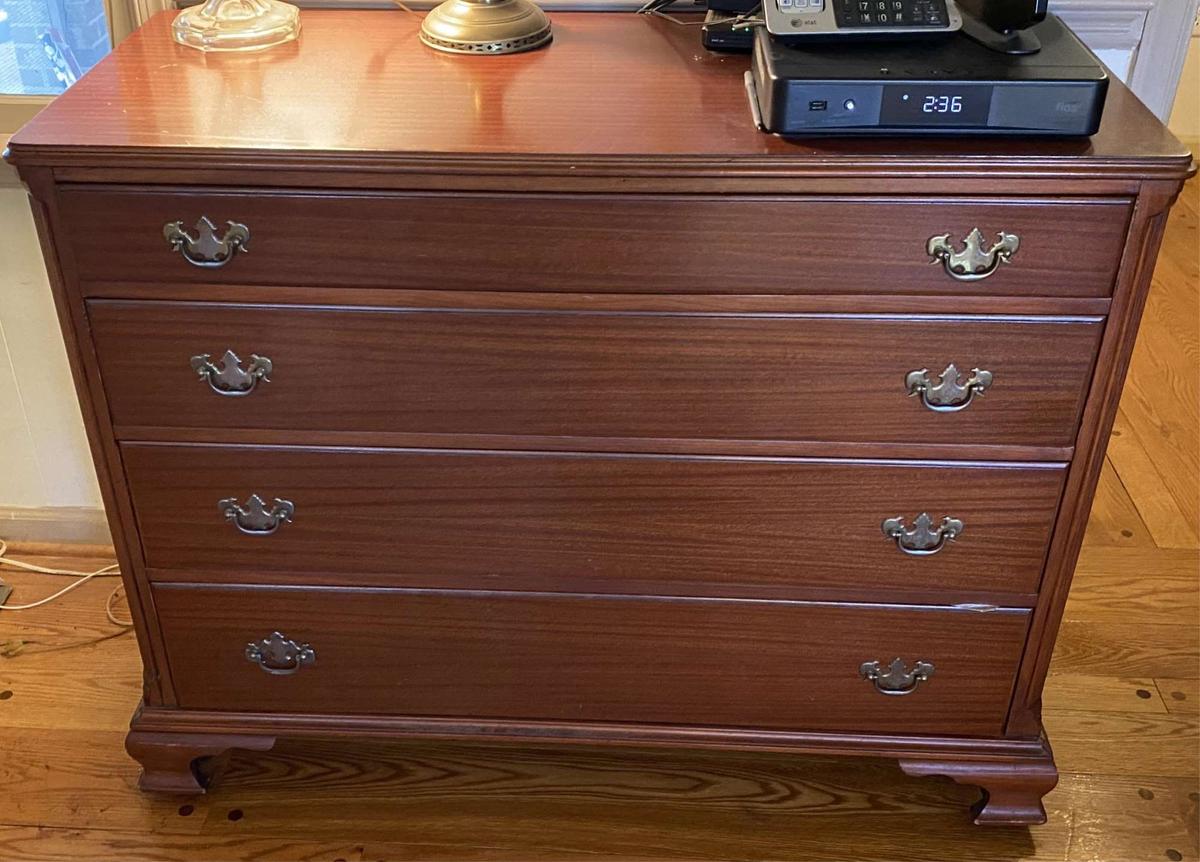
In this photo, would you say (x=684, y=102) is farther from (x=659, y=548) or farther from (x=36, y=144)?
(x=36, y=144)

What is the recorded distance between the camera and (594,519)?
1333mm

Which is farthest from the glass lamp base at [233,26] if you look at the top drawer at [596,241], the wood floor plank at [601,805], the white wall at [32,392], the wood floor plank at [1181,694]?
the wood floor plank at [1181,694]

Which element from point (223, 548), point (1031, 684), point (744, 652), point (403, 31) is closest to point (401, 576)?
point (223, 548)

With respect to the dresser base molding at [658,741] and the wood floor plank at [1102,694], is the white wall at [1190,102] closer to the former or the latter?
the wood floor plank at [1102,694]

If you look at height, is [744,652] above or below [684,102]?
below

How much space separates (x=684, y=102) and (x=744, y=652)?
645 mm

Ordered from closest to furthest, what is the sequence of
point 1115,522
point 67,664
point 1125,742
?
point 1125,742 → point 67,664 → point 1115,522

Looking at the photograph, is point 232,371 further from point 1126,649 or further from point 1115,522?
point 1115,522

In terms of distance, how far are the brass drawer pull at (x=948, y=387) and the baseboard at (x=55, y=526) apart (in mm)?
1352

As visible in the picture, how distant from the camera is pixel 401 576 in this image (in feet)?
4.56

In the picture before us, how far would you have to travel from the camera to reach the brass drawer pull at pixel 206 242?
1163 mm

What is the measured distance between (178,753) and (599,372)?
0.78 metres

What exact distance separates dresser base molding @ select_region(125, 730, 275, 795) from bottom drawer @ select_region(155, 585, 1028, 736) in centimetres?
5

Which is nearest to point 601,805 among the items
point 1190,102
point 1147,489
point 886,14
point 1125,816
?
point 1125,816
